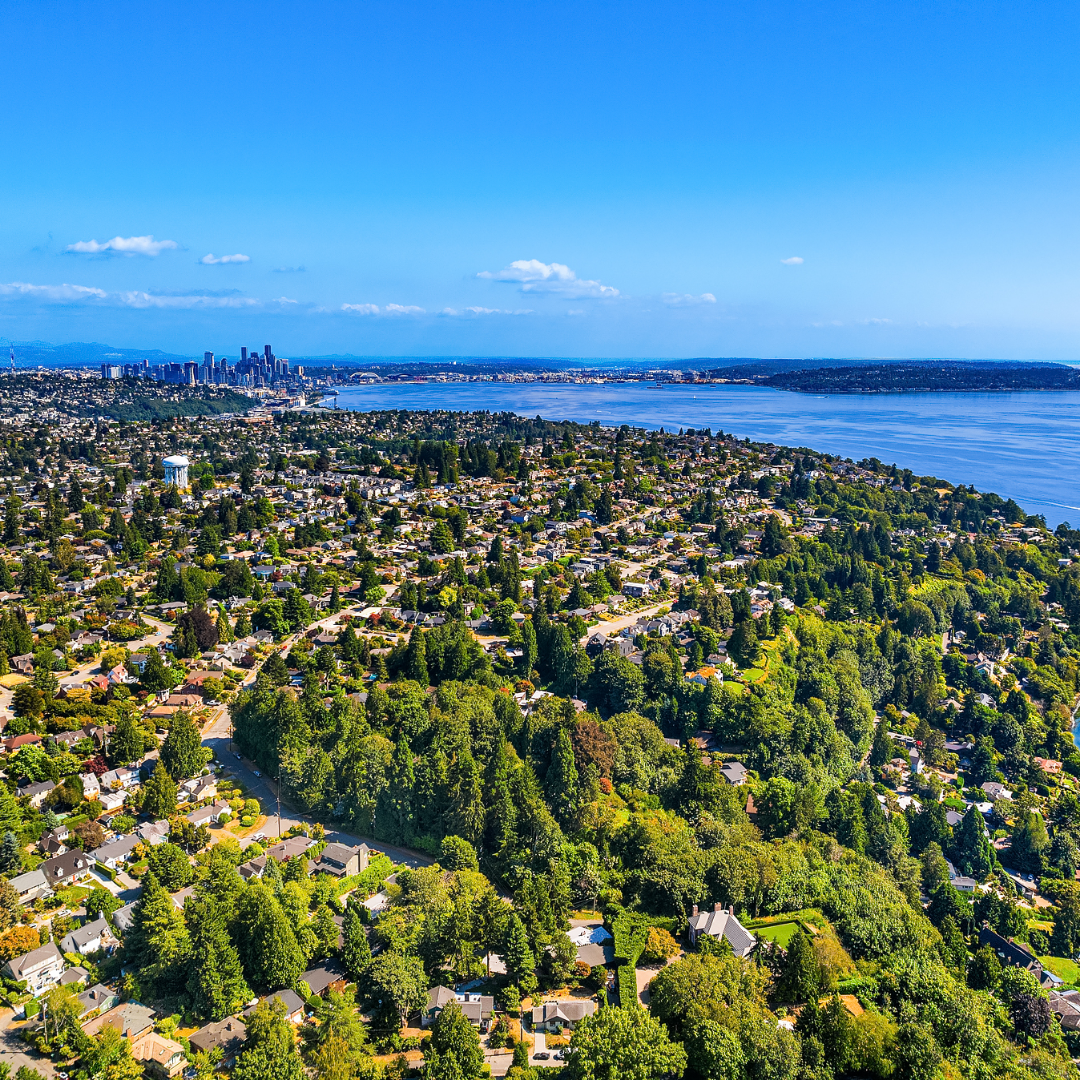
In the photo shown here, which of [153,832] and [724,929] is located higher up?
[153,832]

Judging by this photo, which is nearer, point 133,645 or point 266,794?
point 266,794

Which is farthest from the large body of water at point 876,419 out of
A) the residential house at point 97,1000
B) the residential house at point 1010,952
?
the residential house at point 97,1000

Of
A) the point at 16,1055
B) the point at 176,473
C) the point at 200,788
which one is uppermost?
the point at 176,473

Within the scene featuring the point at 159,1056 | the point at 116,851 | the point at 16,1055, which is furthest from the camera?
the point at 116,851

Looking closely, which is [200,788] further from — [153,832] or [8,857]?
[8,857]

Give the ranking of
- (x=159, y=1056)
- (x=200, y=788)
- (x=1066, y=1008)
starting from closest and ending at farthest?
(x=159, y=1056)
(x=1066, y=1008)
(x=200, y=788)

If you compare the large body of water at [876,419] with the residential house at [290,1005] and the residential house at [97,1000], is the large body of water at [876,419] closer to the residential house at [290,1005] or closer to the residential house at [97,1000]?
the residential house at [290,1005]

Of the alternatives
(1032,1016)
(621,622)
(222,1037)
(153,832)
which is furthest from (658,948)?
(621,622)

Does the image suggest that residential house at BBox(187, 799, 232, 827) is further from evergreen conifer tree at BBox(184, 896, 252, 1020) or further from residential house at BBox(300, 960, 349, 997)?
residential house at BBox(300, 960, 349, 997)
